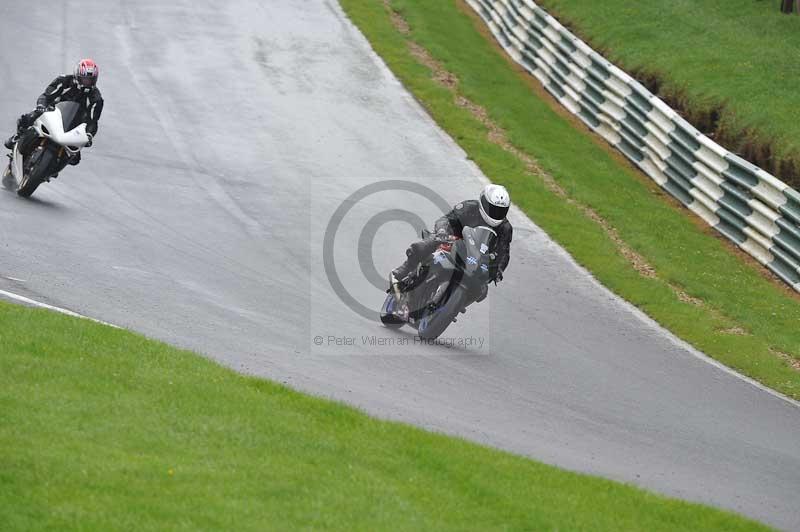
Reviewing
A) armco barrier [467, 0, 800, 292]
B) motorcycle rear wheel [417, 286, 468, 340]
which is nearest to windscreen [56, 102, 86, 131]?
motorcycle rear wheel [417, 286, 468, 340]

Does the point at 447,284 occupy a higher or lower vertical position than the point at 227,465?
lower

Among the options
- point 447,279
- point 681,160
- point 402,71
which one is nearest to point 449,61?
point 402,71

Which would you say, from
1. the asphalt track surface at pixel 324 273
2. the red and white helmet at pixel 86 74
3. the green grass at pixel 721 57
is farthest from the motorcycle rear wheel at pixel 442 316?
the green grass at pixel 721 57

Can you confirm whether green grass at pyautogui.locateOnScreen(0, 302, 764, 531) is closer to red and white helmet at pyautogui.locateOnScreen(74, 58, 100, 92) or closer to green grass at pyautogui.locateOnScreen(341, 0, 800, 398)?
green grass at pyautogui.locateOnScreen(341, 0, 800, 398)

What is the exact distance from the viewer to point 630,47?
2575 cm

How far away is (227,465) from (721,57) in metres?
18.8

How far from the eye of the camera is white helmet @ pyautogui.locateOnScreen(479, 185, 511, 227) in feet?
41.0

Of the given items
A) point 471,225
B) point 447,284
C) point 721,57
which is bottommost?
point 721,57

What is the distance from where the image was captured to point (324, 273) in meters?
14.8

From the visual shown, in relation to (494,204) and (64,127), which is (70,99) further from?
(494,204)

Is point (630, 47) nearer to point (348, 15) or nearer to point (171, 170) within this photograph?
point (348, 15)

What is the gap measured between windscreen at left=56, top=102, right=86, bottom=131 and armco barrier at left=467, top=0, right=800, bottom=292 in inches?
389

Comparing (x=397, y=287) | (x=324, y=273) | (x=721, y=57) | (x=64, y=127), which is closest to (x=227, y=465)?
(x=397, y=287)

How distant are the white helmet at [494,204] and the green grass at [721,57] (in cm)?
846
